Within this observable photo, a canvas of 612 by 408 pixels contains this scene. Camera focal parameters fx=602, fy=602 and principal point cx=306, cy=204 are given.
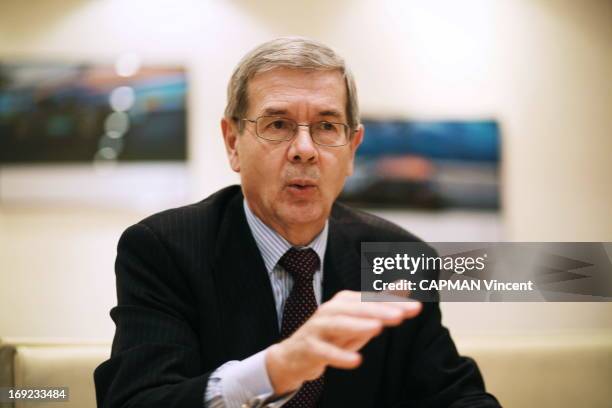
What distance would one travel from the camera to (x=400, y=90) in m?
2.72

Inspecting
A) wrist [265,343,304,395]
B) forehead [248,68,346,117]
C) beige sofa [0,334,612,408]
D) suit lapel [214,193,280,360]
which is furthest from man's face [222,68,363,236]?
beige sofa [0,334,612,408]

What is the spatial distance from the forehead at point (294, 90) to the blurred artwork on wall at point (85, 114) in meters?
1.36

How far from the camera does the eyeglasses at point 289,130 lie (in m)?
1.28

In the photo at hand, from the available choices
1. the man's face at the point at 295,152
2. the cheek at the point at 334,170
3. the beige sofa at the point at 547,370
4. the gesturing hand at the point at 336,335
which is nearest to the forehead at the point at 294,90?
the man's face at the point at 295,152

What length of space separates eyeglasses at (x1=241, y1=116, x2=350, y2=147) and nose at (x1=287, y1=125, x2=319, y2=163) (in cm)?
1

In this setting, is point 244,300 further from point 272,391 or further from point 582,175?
point 582,175

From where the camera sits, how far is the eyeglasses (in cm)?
128

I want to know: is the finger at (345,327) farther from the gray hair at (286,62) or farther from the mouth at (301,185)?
the gray hair at (286,62)

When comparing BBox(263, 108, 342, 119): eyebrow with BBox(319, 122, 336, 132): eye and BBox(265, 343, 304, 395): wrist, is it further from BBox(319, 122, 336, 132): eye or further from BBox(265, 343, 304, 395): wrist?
BBox(265, 343, 304, 395): wrist

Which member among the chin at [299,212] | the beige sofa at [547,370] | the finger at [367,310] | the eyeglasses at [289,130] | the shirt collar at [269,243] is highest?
the eyeglasses at [289,130]

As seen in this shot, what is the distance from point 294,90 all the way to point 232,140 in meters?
0.23

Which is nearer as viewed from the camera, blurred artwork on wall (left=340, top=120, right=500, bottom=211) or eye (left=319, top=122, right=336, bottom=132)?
eye (left=319, top=122, right=336, bottom=132)

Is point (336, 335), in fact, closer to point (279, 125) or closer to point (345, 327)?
point (345, 327)

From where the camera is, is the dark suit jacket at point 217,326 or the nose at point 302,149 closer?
the dark suit jacket at point 217,326
